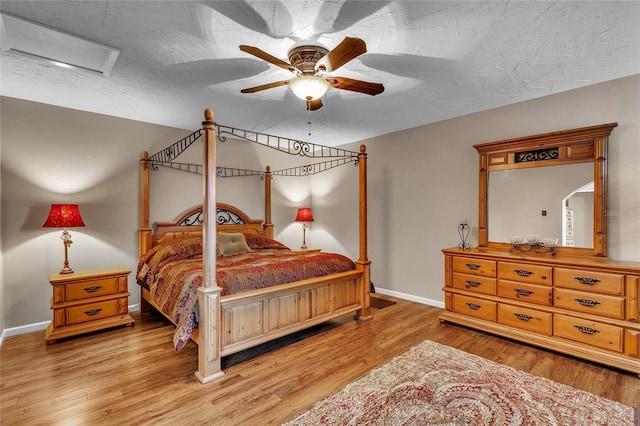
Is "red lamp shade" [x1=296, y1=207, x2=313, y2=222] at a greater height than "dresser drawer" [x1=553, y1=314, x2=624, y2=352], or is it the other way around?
"red lamp shade" [x1=296, y1=207, x2=313, y2=222]

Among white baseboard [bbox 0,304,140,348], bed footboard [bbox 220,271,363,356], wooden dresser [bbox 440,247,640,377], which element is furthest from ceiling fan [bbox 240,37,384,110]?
white baseboard [bbox 0,304,140,348]

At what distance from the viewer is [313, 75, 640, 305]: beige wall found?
295 centimetres

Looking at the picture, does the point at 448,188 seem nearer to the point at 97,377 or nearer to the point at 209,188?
the point at 209,188

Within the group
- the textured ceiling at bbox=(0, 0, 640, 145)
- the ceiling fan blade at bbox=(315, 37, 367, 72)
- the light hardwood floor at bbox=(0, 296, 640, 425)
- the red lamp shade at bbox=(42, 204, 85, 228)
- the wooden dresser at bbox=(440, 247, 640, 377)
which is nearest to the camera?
the ceiling fan blade at bbox=(315, 37, 367, 72)

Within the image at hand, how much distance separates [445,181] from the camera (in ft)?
13.9

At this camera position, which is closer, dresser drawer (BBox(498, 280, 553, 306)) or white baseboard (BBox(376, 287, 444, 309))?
dresser drawer (BBox(498, 280, 553, 306))

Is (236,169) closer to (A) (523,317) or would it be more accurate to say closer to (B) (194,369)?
(B) (194,369)

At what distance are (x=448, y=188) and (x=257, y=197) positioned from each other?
10.4 ft

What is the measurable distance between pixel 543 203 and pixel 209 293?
11.9 feet

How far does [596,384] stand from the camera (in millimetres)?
2369

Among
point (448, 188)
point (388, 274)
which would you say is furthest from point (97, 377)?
point (448, 188)

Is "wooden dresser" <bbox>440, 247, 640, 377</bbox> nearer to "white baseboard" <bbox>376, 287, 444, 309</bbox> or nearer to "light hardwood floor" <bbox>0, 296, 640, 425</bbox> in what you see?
"light hardwood floor" <bbox>0, 296, 640, 425</bbox>

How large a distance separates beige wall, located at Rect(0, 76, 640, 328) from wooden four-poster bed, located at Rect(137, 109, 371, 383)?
240 millimetres

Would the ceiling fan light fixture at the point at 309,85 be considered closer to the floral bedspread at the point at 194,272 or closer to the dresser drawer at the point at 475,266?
the floral bedspread at the point at 194,272
